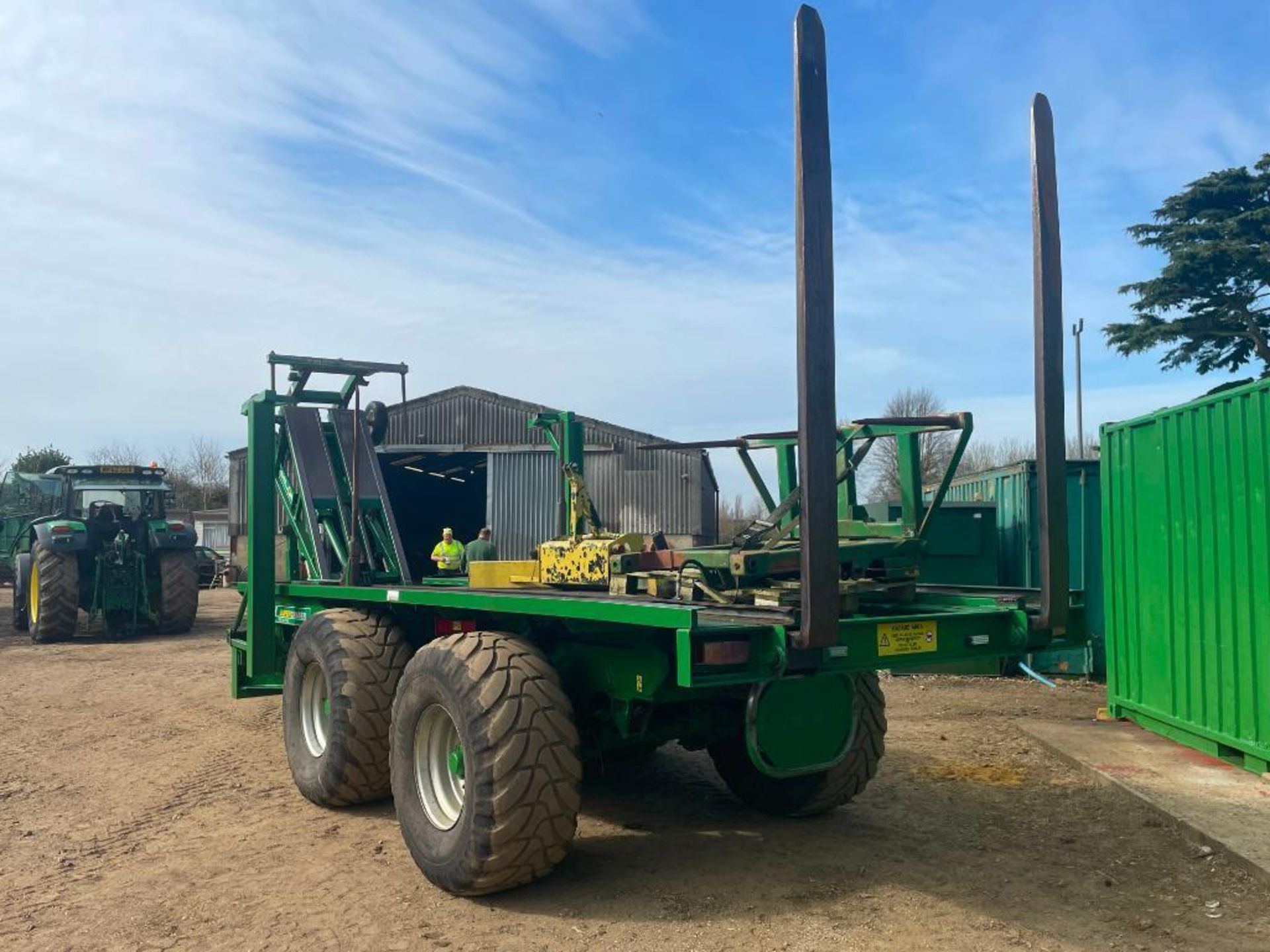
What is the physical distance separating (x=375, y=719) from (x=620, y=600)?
243 centimetres

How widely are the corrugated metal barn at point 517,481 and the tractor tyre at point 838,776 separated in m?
7.90

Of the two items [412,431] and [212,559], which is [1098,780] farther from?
[212,559]

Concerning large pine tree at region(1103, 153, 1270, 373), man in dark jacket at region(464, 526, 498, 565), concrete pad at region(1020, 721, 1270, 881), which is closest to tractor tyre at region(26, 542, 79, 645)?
man in dark jacket at region(464, 526, 498, 565)

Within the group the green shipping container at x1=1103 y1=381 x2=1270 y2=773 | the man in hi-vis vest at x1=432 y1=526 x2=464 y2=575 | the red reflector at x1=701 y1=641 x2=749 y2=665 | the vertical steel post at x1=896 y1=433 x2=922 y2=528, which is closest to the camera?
the red reflector at x1=701 y1=641 x2=749 y2=665

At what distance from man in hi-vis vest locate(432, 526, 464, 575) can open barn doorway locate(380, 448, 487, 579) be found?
122 cm

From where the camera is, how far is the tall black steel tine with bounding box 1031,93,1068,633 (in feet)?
15.0

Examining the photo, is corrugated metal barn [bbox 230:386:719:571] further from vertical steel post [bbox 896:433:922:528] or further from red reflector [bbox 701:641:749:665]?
red reflector [bbox 701:641:749:665]

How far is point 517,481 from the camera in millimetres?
19484

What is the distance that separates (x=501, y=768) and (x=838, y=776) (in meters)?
2.22

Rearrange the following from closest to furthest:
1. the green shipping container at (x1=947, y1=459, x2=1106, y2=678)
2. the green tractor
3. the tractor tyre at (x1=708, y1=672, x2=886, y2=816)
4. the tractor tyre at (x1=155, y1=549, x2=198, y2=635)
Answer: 1. the tractor tyre at (x1=708, y1=672, x2=886, y2=816)
2. the green shipping container at (x1=947, y1=459, x2=1106, y2=678)
3. the green tractor
4. the tractor tyre at (x1=155, y1=549, x2=198, y2=635)

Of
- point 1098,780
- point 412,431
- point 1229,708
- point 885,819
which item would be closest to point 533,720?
point 885,819

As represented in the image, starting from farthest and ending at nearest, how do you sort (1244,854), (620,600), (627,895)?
1. (1244,854)
2. (627,895)
3. (620,600)

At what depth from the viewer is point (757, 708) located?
4895 millimetres

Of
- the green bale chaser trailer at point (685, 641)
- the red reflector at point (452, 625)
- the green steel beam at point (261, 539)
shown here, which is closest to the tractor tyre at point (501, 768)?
the green bale chaser trailer at point (685, 641)
